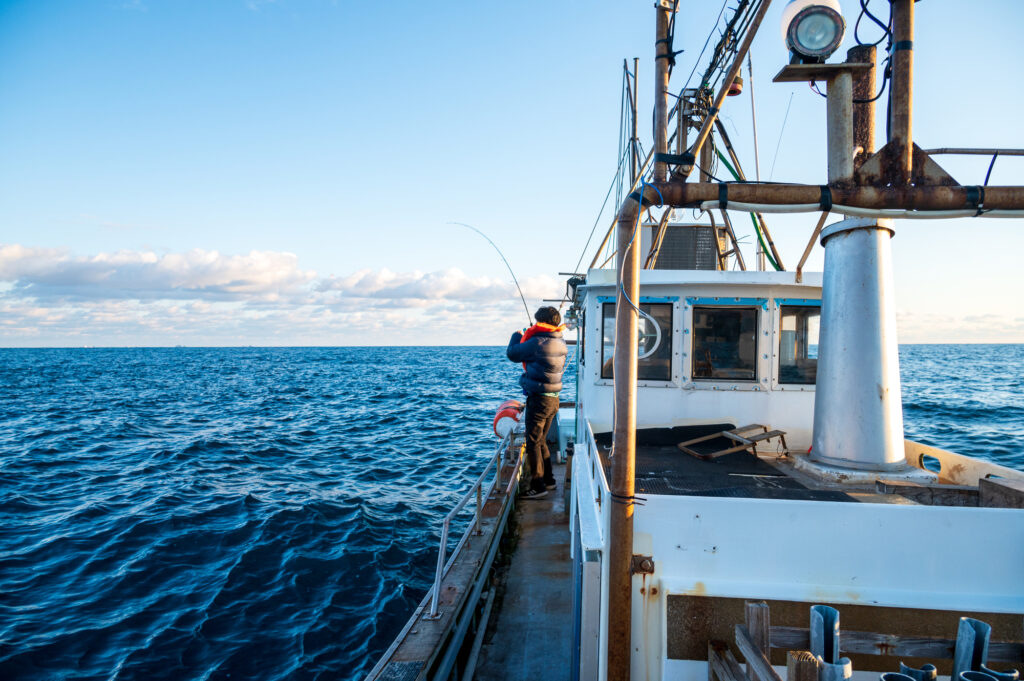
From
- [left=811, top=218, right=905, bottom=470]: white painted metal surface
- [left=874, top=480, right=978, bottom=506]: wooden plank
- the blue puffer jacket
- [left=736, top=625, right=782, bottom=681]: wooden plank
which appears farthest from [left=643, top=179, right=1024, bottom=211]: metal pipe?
the blue puffer jacket

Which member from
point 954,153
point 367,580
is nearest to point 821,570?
point 954,153

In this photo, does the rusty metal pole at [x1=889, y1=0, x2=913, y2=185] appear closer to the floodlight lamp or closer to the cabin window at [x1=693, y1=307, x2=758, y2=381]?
the floodlight lamp

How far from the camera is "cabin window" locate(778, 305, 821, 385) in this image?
23.1 ft

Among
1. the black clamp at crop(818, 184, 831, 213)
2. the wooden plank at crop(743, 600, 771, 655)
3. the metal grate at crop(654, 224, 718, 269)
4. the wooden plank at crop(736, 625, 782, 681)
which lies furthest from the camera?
the metal grate at crop(654, 224, 718, 269)

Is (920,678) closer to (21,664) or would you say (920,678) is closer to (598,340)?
(598,340)

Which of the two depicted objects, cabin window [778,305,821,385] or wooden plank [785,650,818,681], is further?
cabin window [778,305,821,385]

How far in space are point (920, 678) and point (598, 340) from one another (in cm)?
492

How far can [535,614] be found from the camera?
239 inches

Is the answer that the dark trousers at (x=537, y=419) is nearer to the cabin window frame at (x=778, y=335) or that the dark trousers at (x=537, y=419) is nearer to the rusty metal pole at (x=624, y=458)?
the cabin window frame at (x=778, y=335)

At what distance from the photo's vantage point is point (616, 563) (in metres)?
3.50

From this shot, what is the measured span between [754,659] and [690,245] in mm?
6919

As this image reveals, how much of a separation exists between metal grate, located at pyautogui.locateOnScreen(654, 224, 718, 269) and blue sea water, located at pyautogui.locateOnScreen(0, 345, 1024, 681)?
6.74 m

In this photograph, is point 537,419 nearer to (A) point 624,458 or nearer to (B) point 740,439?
(B) point 740,439

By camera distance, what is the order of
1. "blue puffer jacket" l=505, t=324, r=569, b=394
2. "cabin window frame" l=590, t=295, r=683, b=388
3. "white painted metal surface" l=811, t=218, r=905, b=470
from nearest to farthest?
"white painted metal surface" l=811, t=218, r=905, b=470 → "cabin window frame" l=590, t=295, r=683, b=388 → "blue puffer jacket" l=505, t=324, r=569, b=394
